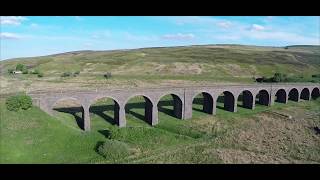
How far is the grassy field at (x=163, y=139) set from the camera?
40625 mm

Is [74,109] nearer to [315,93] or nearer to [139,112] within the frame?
[139,112]

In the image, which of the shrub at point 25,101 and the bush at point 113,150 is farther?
the shrub at point 25,101

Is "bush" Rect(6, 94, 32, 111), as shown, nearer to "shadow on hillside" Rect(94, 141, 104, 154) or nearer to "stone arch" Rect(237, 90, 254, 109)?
"shadow on hillside" Rect(94, 141, 104, 154)

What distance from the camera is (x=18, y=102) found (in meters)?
45.6

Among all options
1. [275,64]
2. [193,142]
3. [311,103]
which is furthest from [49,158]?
[275,64]

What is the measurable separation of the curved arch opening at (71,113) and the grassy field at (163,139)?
0.24 meters

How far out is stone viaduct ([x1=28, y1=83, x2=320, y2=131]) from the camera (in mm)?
49500

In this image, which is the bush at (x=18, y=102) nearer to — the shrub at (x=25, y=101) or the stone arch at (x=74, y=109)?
the shrub at (x=25, y=101)

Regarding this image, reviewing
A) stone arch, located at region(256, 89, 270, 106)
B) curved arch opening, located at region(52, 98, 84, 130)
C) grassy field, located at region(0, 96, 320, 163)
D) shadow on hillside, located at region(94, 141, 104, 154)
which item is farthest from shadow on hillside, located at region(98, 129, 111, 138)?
stone arch, located at region(256, 89, 270, 106)

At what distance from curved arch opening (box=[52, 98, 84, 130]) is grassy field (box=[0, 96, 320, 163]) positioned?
0.24 m

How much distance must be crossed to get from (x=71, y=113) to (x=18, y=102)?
13.8 metres

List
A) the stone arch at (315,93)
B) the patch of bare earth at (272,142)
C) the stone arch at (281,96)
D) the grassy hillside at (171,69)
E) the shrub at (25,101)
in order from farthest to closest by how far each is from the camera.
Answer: the grassy hillside at (171,69) → the stone arch at (315,93) → the stone arch at (281,96) → the shrub at (25,101) → the patch of bare earth at (272,142)

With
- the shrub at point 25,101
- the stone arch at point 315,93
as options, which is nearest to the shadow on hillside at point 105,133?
the shrub at point 25,101
